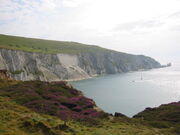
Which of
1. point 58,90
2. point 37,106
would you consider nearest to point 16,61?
point 58,90

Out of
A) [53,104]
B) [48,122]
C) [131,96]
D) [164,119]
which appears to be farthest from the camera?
[131,96]

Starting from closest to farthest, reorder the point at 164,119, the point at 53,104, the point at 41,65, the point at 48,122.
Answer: the point at 48,122 < the point at 164,119 < the point at 53,104 < the point at 41,65

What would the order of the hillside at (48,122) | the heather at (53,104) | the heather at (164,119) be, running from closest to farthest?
the hillside at (48,122) < the heather at (53,104) < the heather at (164,119)

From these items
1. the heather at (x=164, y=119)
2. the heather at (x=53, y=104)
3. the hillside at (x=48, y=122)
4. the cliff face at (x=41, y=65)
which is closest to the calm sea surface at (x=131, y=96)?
the heather at (x=164, y=119)

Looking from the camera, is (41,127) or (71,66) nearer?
(41,127)

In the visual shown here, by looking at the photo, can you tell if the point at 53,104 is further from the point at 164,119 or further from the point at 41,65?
the point at 41,65

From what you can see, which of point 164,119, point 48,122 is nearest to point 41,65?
point 164,119

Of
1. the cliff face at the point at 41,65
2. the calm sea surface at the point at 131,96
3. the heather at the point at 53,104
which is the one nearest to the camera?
the heather at the point at 53,104

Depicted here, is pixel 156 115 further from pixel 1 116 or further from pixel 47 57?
pixel 47 57

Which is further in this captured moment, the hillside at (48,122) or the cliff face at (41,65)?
the cliff face at (41,65)

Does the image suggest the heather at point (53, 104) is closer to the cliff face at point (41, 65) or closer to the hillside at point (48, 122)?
the hillside at point (48, 122)

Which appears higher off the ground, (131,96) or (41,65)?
(41,65)
